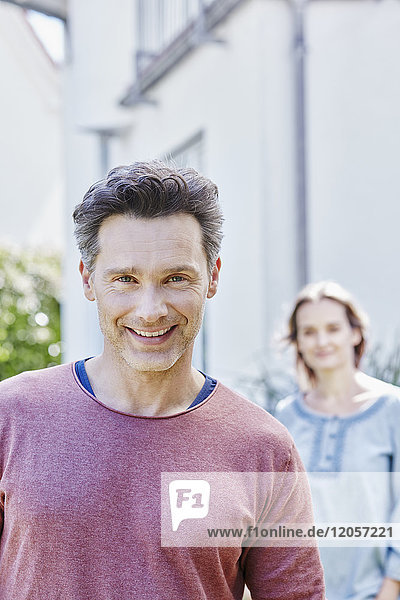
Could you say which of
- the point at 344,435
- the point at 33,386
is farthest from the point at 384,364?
the point at 33,386

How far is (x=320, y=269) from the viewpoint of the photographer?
4.42m

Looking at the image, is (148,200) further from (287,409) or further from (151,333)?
(287,409)

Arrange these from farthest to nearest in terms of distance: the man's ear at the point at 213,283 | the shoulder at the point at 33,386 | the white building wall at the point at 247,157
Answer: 1. the white building wall at the point at 247,157
2. the man's ear at the point at 213,283
3. the shoulder at the point at 33,386

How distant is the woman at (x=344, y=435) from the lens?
265 centimetres

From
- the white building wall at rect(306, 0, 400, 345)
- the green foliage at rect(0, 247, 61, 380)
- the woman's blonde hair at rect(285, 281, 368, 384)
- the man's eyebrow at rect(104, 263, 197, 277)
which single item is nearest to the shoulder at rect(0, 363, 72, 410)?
the man's eyebrow at rect(104, 263, 197, 277)

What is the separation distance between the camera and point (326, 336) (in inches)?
121

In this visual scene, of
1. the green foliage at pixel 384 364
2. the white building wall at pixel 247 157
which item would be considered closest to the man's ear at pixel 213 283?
the green foliage at pixel 384 364

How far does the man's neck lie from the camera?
165cm

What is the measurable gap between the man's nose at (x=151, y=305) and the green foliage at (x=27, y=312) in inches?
269

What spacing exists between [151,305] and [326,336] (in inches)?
63.5

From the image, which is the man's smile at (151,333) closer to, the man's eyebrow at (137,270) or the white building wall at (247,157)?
the man's eyebrow at (137,270)

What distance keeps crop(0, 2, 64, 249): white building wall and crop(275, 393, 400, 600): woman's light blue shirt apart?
1026 cm

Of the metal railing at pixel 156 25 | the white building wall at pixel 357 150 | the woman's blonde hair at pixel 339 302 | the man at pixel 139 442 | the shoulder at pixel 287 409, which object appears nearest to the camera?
the man at pixel 139 442

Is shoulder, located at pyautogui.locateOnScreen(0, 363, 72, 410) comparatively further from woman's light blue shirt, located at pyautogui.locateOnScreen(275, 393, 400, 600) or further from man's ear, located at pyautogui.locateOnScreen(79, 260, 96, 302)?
woman's light blue shirt, located at pyautogui.locateOnScreen(275, 393, 400, 600)
